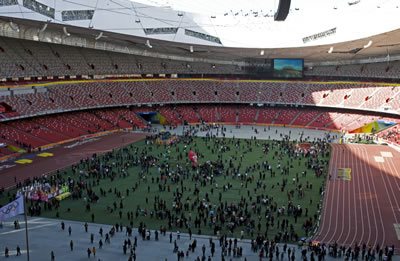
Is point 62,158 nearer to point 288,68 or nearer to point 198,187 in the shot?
point 198,187

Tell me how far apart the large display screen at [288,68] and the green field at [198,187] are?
2320 cm

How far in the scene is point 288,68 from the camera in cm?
5862

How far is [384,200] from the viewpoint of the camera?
939 inches

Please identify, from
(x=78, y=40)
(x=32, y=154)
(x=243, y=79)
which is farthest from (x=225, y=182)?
(x=243, y=79)

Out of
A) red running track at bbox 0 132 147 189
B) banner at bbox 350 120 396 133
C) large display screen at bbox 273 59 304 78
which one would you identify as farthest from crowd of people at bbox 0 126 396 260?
large display screen at bbox 273 59 304 78

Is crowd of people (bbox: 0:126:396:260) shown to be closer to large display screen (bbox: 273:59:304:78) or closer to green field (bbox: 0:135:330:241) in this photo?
green field (bbox: 0:135:330:241)

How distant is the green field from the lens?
67.9ft

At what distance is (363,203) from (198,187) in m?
10.3

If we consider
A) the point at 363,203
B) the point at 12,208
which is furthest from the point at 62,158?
the point at 363,203

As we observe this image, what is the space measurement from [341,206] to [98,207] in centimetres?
1414

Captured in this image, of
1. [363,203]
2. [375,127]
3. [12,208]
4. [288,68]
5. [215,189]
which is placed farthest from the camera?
[288,68]

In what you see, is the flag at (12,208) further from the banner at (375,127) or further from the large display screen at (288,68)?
the large display screen at (288,68)

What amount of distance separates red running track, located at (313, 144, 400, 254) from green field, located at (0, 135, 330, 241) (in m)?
1.01

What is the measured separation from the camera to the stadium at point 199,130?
18.7m
